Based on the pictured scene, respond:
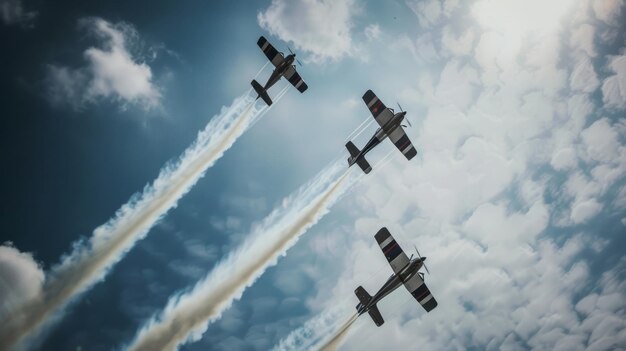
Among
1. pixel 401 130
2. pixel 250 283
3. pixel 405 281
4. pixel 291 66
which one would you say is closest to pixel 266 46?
pixel 291 66

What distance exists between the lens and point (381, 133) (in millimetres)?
44906

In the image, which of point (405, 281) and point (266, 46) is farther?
point (266, 46)

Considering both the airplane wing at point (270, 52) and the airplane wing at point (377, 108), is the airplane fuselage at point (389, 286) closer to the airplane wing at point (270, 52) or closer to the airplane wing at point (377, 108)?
the airplane wing at point (377, 108)

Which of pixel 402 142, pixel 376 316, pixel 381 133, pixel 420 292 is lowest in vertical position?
pixel 420 292

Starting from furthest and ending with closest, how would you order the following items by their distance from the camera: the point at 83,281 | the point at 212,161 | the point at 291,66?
1. the point at 291,66
2. the point at 212,161
3. the point at 83,281

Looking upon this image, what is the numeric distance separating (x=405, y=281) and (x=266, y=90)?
2774 cm

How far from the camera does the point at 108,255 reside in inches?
1634

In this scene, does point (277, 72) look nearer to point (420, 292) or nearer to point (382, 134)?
point (382, 134)


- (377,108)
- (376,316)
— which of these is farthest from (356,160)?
(376,316)

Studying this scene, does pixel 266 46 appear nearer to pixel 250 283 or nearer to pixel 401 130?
pixel 401 130

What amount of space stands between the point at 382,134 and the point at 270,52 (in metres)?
16.9

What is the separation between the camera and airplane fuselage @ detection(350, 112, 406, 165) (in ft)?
143

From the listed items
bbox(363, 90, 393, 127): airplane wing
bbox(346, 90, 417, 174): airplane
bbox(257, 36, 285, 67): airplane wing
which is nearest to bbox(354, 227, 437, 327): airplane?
bbox(346, 90, 417, 174): airplane

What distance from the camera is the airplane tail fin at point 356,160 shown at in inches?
1783
